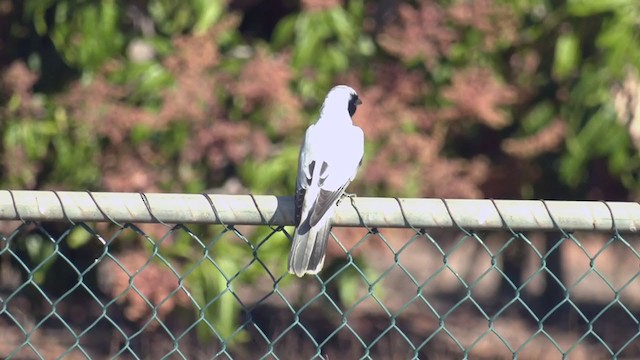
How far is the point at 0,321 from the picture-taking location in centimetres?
688

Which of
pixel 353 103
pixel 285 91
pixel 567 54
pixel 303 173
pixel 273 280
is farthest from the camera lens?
pixel 567 54

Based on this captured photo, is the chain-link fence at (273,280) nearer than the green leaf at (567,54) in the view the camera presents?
Yes

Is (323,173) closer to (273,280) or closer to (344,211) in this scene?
(273,280)

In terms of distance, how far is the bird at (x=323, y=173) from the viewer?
2855mm

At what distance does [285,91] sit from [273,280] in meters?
1.84

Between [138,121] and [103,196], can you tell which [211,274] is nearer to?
[138,121]

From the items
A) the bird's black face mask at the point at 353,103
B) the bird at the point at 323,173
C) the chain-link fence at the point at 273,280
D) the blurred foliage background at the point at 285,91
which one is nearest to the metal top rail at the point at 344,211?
the chain-link fence at the point at 273,280

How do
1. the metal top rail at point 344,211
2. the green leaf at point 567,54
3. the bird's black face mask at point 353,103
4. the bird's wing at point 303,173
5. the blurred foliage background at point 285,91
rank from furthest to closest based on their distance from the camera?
the green leaf at point 567,54 → the blurred foliage background at point 285,91 → the bird's black face mask at point 353,103 → the bird's wing at point 303,173 → the metal top rail at point 344,211

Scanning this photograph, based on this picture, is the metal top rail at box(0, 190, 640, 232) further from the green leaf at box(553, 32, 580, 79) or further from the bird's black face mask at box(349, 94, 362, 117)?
the green leaf at box(553, 32, 580, 79)

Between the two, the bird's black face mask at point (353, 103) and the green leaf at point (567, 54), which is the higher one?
the bird's black face mask at point (353, 103)

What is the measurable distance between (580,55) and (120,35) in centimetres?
203

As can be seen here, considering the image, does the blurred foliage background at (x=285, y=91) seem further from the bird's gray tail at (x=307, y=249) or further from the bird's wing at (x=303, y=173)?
the bird's gray tail at (x=307, y=249)

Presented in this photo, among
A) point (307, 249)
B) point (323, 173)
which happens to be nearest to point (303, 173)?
point (323, 173)

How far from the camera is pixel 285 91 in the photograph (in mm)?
4621
